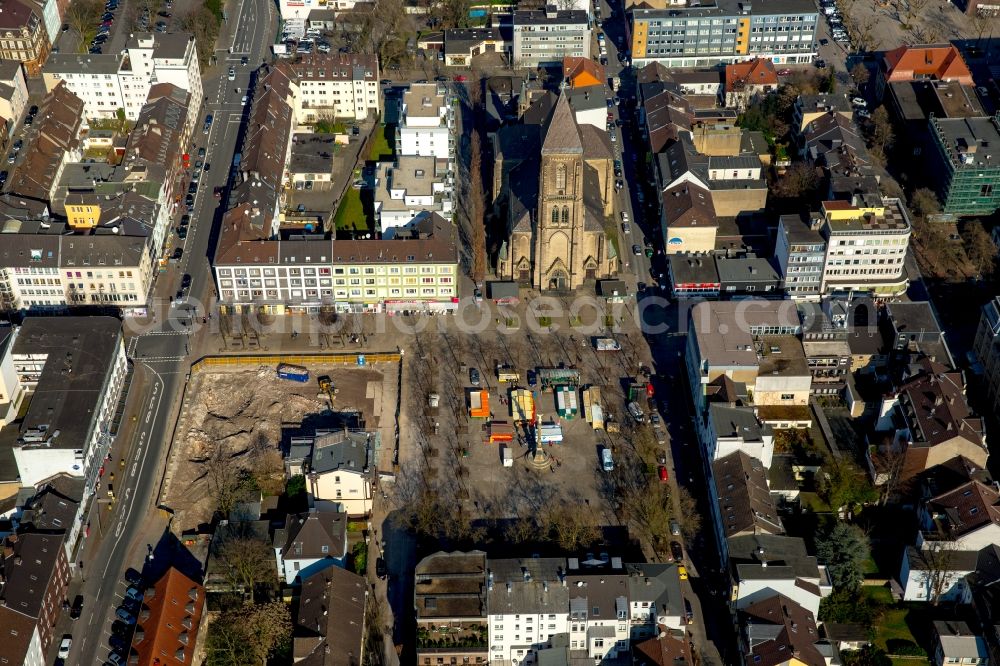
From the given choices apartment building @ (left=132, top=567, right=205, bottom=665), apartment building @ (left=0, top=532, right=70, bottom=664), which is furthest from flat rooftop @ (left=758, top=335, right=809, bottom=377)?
apartment building @ (left=0, top=532, right=70, bottom=664)

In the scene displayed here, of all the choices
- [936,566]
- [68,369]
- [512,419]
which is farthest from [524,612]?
[68,369]

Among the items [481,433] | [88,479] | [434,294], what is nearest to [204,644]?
[88,479]

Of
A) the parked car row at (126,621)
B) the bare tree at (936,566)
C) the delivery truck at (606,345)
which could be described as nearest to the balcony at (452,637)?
the parked car row at (126,621)

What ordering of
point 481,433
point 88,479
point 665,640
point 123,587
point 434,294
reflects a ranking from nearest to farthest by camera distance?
point 665,640 → point 123,587 → point 88,479 → point 481,433 → point 434,294

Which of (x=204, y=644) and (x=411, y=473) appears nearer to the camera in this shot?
(x=204, y=644)

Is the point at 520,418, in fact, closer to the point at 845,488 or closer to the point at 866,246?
the point at 845,488

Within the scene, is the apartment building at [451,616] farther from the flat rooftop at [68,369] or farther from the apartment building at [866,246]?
the apartment building at [866,246]

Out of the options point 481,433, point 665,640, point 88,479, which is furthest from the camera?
point 481,433

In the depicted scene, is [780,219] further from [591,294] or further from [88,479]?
[88,479]
